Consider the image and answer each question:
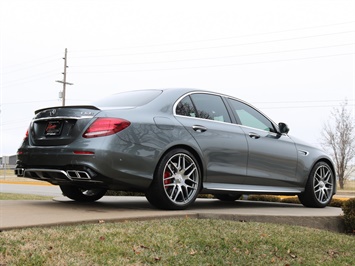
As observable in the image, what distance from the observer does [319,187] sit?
789 centimetres

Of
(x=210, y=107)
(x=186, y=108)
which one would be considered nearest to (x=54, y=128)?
(x=186, y=108)

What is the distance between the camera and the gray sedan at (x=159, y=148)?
5.30 metres

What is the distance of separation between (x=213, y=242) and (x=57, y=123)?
240 cm

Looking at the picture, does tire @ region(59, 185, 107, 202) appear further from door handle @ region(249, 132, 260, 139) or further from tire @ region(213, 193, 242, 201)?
tire @ region(213, 193, 242, 201)

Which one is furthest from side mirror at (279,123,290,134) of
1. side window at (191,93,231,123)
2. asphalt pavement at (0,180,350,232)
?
asphalt pavement at (0,180,350,232)

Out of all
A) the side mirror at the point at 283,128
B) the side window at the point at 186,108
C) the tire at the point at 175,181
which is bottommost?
the tire at the point at 175,181

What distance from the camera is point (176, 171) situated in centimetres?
575

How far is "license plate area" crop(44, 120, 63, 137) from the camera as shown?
5.56 meters

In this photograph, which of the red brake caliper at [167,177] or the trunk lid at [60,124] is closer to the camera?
the trunk lid at [60,124]

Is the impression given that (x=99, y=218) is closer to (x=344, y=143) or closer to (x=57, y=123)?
(x=57, y=123)

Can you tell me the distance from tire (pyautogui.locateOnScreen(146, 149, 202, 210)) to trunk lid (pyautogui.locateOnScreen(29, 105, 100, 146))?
3.26 ft

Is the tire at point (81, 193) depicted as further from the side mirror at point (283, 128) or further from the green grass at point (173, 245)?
the side mirror at point (283, 128)

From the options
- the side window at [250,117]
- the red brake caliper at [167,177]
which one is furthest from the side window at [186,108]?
the side window at [250,117]

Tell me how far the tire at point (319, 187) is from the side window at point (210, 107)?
1991mm
